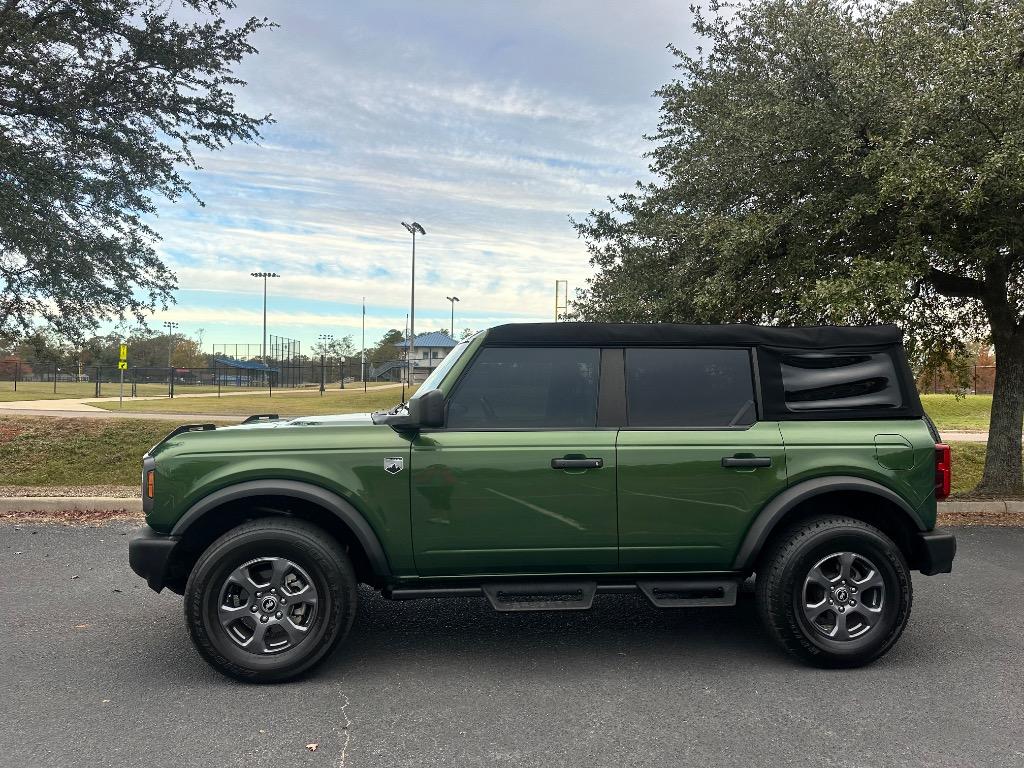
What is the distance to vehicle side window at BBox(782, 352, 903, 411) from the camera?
159 inches

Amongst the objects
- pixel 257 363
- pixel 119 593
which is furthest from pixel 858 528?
pixel 257 363

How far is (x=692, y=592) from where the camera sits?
3.85m

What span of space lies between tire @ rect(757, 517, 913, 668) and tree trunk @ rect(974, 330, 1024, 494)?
7437 mm

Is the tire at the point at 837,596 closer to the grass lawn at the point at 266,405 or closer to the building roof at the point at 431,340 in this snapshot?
the grass lawn at the point at 266,405

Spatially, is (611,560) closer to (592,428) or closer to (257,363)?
(592,428)

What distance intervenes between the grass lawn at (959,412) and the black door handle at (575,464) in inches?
776

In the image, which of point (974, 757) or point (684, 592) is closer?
point (974, 757)

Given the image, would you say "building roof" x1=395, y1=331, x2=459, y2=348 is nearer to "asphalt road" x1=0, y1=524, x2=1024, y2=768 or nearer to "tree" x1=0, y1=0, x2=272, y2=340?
"tree" x1=0, y1=0, x2=272, y2=340

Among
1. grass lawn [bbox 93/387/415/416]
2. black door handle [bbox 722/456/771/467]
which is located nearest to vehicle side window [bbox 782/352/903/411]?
black door handle [bbox 722/456/771/467]

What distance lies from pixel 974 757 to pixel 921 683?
0.76 meters

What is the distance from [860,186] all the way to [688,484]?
6795mm

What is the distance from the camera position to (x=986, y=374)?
36.2 metres

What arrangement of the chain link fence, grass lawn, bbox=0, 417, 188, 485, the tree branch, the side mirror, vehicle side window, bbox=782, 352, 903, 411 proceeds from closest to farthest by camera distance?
the side mirror
vehicle side window, bbox=782, 352, 903, 411
the tree branch
grass lawn, bbox=0, 417, 188, 485
the chain link fence

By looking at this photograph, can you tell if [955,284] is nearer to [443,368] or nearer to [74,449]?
[443,368]
